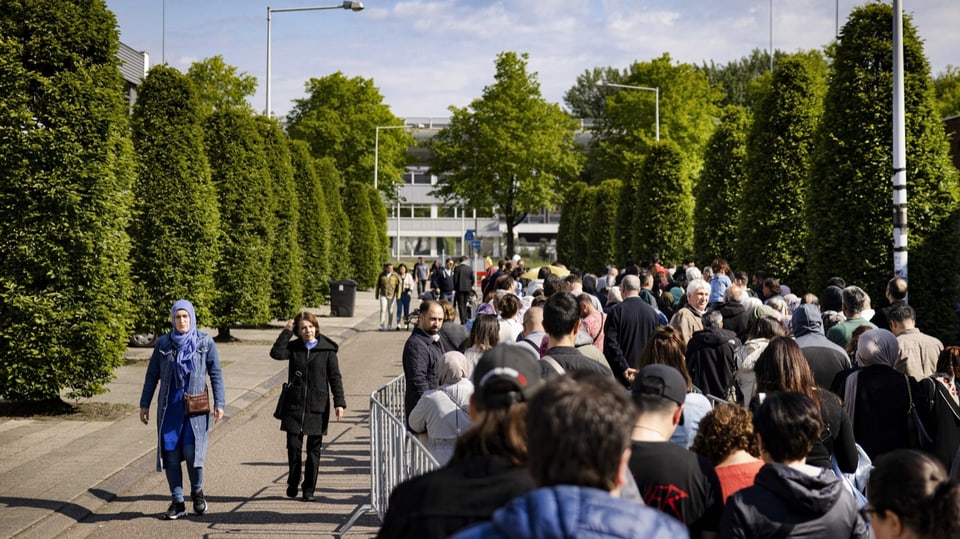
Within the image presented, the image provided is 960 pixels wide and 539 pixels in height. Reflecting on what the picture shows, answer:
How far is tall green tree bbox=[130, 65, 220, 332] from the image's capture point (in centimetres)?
2009

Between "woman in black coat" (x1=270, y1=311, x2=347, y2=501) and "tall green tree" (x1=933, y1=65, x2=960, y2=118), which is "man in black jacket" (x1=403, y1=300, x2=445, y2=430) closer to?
"woman in black coat" (x1=270, y1=311, x2=347, y2=501)

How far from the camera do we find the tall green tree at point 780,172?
71.1ft

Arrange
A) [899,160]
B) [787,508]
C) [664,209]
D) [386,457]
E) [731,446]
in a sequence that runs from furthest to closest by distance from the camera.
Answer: [664,209] → [899,160] → [386,457] → [731,446] → [787,508]

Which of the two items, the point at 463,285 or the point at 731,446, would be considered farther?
the point at 463,285

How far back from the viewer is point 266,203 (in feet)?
86.8

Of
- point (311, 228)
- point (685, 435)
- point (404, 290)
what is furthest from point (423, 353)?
point (311, 228)

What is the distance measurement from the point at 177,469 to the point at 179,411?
1.59ft

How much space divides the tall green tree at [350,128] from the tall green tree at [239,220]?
4128 cm

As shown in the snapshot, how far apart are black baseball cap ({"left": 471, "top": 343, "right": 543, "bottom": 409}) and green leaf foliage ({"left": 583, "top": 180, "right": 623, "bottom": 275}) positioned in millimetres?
43017

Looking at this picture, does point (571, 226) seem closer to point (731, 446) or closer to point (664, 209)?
point (664, 209)

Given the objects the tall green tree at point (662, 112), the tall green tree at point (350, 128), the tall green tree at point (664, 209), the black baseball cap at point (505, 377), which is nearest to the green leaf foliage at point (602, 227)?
the tall green tree at point (664, 209)

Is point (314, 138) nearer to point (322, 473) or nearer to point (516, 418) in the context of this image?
point (322, 473)

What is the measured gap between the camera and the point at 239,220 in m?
25.5

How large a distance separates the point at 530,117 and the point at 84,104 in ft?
162
